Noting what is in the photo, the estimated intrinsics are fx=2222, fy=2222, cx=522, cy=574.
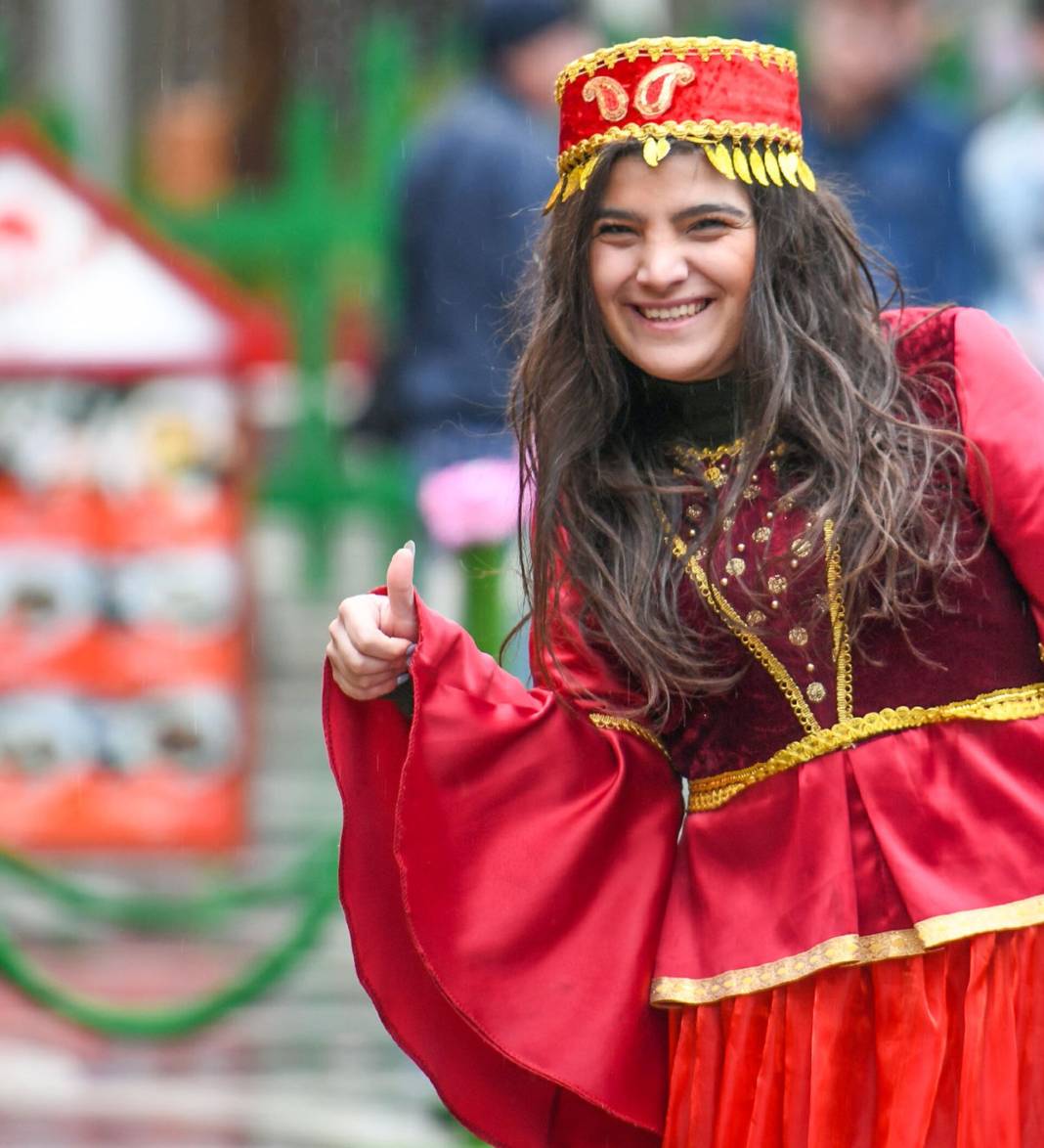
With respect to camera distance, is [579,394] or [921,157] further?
[921,157]

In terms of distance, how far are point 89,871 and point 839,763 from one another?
399 cm

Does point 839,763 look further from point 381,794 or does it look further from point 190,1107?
point 190,1107

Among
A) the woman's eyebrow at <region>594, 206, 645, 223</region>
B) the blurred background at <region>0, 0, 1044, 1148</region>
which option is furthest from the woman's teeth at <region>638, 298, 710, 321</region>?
the blurred background at <region>0, 0, 1044, 1148</region>

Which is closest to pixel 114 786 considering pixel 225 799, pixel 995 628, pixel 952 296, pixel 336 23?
pixel 225 799

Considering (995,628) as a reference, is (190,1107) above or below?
below

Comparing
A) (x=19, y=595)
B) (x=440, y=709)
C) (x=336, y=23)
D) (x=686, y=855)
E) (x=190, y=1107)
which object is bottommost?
(x=190, y=1107)

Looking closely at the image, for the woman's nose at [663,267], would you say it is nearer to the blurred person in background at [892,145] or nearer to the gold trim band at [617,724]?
the gold trim band at [617,724]

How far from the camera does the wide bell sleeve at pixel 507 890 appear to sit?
101 inches

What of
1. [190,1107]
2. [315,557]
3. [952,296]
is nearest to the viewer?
[190,1107]

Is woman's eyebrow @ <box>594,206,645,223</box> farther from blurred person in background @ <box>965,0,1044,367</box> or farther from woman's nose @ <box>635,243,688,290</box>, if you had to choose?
blurred person in background @ <box>965,0,1044,367</box>

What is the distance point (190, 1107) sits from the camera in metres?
4.28

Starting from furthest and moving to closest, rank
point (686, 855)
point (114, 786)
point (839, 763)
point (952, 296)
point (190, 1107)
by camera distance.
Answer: point (114, 786)
point (952, 296)
point (190, 1107)
point (686, 855)
point (839, 763)

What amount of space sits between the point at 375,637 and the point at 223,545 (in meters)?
3.37

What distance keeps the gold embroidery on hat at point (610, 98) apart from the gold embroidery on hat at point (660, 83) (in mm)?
21
